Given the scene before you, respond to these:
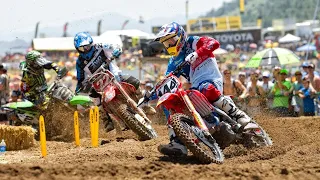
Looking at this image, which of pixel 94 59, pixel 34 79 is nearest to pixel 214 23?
pixel 34 79

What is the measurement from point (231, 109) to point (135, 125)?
8.87 feet

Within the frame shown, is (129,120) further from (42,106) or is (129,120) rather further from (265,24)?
(265,24)

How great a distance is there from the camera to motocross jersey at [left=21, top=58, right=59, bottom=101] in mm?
12672

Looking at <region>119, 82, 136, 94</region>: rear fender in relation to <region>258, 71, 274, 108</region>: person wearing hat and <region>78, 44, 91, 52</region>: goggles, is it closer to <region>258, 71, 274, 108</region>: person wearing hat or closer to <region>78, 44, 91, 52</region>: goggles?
<region>78, 44, 91, 52</region>: goggles

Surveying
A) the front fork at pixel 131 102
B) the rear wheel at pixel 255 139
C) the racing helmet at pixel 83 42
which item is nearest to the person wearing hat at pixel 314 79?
the front fork at pixel 131 102

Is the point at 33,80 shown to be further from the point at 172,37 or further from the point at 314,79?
the point at 314,79

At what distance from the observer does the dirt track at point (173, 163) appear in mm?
5898

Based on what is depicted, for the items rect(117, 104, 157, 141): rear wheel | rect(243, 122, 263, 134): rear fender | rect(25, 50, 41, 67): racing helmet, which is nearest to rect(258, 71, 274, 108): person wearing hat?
rect(117, 104, 157, 141): rear wheel

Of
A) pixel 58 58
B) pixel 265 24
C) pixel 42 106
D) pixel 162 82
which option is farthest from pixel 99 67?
pixel 265 24

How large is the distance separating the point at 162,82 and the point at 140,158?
0.98 meters

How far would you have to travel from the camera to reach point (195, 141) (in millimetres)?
7230

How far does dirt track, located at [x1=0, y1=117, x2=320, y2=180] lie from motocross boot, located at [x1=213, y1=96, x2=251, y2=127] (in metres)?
0.42

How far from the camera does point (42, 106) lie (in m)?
12.8

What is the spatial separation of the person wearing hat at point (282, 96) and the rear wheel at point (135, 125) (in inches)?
205
